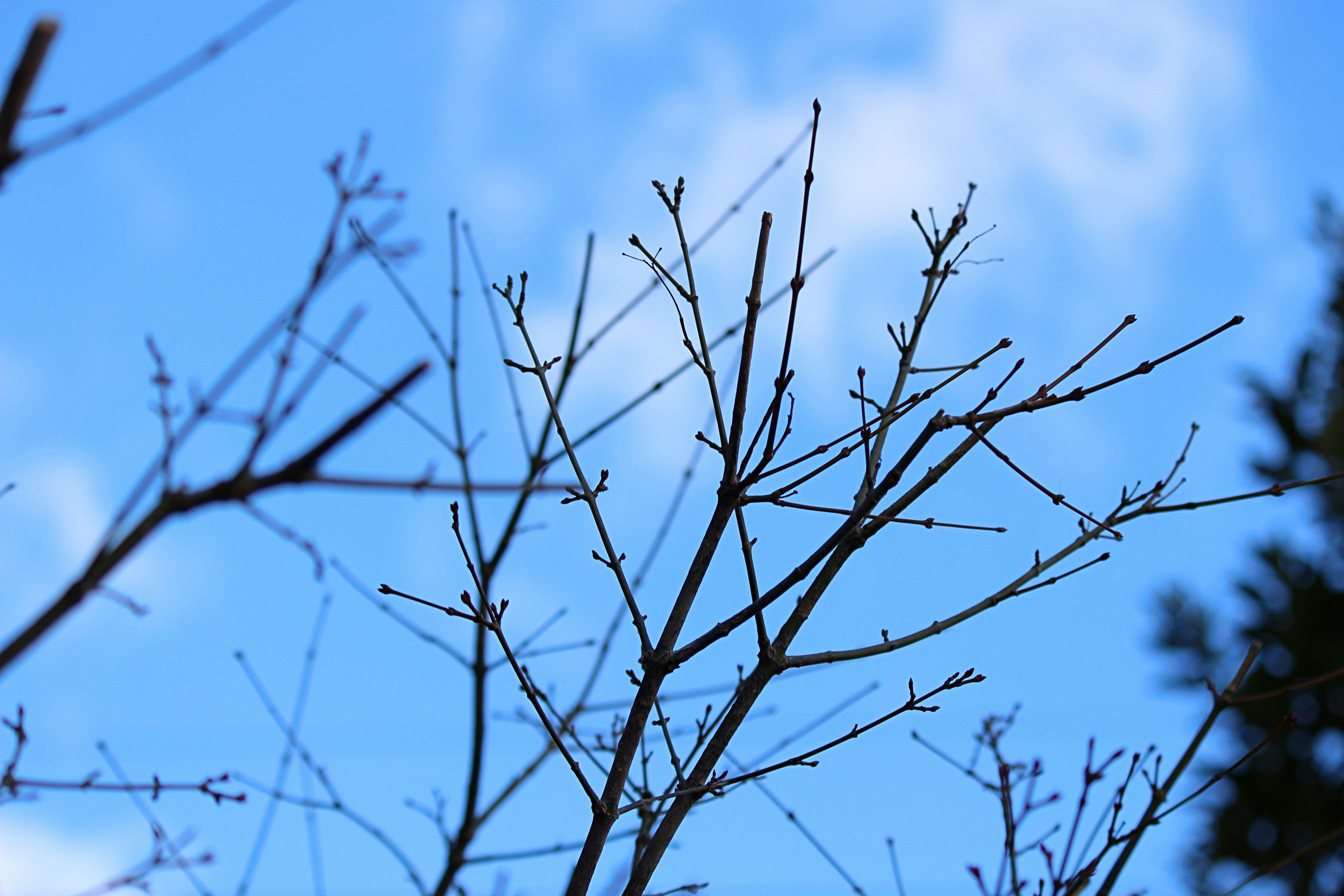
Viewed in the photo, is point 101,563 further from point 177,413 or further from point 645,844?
point 645,844

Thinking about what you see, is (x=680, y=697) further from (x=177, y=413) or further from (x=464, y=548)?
(x=177, y=413)

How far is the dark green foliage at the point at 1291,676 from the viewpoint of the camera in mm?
11961

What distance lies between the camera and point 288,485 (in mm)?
699

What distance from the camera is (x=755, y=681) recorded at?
1695mm

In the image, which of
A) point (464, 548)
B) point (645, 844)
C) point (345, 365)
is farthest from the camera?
point (345, 365)

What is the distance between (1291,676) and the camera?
12.5 metres

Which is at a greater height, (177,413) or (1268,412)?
(1268,412)

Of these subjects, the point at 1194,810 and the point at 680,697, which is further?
the point at 1194,810

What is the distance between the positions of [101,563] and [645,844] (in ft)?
6.06

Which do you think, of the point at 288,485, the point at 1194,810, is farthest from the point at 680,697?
the point at 1194,810

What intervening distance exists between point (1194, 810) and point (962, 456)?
14204 millimetres

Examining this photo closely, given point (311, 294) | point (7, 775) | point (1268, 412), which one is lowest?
point (7, 775)

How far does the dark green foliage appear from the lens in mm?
11961

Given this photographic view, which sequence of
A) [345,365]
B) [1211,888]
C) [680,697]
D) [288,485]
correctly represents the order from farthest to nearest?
[1211,888], [680,697], [345,365], [288,485]
